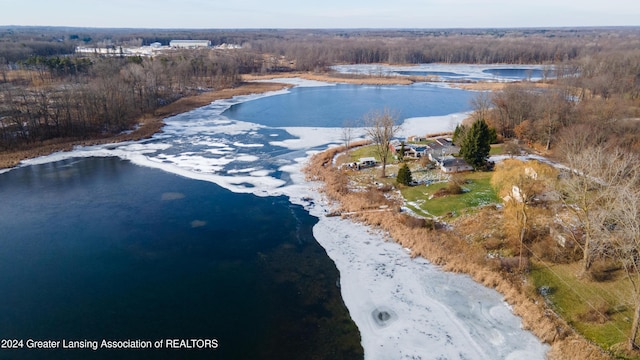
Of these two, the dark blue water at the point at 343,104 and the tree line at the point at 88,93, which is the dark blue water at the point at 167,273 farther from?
the dark blue water at the point at 343,104

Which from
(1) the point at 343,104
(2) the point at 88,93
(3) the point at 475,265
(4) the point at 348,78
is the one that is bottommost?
(3) the point at 475,265

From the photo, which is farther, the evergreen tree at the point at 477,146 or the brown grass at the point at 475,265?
the evergreen tree at the point at 477,146

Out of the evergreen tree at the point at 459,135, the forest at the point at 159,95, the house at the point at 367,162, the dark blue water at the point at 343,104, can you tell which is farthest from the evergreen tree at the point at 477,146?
the dark blue water at the point at 343,104

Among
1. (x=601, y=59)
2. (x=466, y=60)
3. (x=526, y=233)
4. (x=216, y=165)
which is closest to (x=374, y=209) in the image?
(x=526, y=233)

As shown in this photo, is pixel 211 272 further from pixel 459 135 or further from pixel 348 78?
pixel 348 78

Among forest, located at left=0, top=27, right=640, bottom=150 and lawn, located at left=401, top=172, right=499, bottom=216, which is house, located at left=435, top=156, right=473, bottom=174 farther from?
forest, located at left=0, top=27, right=640, bottom=150

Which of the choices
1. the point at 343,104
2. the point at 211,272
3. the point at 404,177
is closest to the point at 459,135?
the point at 404,177
